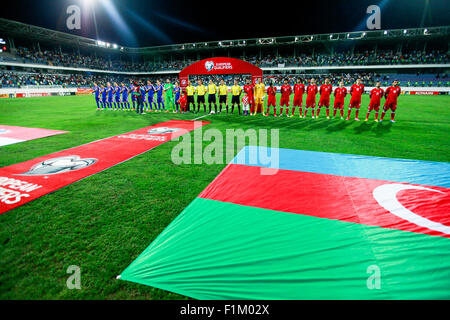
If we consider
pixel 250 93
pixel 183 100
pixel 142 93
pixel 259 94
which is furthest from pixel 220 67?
pixel 142 93

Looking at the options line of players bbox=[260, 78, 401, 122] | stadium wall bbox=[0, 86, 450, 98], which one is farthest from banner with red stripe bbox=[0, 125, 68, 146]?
stadium wall bbox=[0, 86, 450, 98]

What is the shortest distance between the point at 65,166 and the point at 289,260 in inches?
226

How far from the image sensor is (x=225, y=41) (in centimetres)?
5159

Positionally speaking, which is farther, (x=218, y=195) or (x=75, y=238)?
(x=218, y=195)

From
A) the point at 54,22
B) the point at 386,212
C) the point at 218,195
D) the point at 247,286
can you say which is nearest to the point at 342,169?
the point at 386,212

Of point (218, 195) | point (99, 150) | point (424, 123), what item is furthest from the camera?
point (424, 123)

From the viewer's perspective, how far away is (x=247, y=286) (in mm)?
2289

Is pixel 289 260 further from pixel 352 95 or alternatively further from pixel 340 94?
pixel 352 95

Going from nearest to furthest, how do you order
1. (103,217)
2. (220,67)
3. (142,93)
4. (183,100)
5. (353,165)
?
(103,217) → (353,165) → (142,93) → (183,100) → (220,67)

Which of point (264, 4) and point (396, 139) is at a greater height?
point (264, 4)

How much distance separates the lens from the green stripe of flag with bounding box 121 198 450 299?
2.25 meters

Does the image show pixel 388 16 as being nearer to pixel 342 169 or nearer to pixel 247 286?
pixel 342 169
